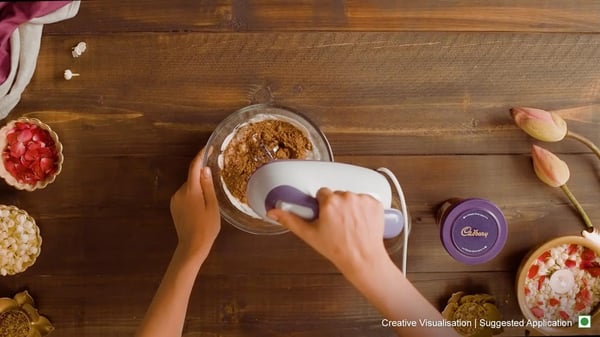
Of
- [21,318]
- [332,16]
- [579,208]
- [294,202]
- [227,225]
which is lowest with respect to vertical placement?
[21,318]

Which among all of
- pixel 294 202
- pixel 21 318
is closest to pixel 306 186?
pixel 294 202

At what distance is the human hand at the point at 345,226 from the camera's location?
764 mm

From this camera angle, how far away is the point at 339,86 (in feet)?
3.54

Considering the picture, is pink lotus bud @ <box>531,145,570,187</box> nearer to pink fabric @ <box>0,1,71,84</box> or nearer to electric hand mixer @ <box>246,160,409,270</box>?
electric hand mixer @ <box>246,160,409,270</box>

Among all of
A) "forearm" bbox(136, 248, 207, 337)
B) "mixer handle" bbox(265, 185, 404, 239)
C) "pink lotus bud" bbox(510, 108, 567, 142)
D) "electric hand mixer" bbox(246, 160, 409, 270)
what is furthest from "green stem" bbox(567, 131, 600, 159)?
"forearm" bbox(136, 248, 207, 337)

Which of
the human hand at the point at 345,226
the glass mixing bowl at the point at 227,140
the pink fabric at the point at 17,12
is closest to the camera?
the human hand at the point at 345,226

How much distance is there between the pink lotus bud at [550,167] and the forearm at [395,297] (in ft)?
1.25

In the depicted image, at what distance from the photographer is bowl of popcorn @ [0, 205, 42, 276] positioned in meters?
1.02

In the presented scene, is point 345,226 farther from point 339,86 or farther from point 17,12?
point 17,12

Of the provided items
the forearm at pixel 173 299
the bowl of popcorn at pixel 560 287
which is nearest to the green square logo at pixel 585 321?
the bowl of popcorn at pixel 560 287

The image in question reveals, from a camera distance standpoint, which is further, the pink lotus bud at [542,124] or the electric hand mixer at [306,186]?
the pink lotus bud at [542,124]

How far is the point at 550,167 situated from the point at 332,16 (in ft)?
1.58

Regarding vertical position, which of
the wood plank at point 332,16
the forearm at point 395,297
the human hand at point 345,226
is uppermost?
the wood plank at point 332,16

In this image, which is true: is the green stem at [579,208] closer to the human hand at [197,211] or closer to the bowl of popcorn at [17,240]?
the human hand at [197,211]
